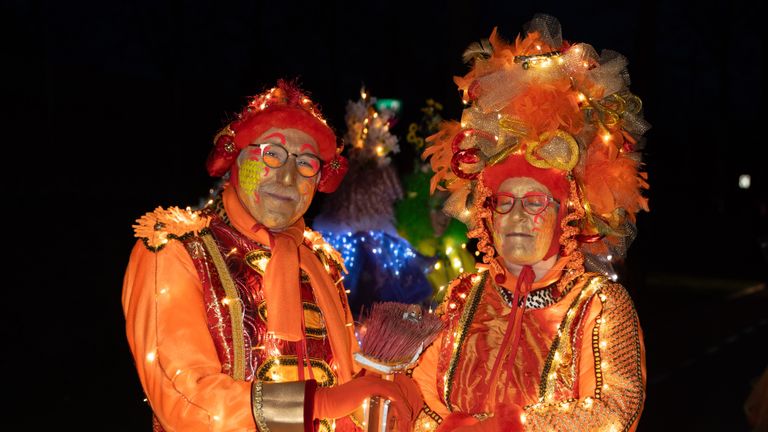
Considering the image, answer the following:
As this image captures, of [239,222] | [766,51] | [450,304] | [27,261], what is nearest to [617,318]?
[450,304]

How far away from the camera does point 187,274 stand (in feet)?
11.7

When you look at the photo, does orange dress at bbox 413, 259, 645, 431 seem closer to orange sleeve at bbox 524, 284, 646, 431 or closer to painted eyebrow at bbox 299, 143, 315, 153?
Answer: orange sleeve at bbox 524, 284, 646, 431

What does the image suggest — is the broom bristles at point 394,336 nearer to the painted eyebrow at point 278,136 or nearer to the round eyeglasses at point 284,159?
the round eyeglasses at point 284,159

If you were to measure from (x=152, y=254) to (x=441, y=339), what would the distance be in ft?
4.05

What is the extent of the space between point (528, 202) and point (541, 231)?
0.42 ft

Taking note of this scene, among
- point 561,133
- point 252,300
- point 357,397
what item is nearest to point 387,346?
point 357,397

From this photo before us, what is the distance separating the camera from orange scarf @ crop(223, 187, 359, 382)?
11.9 feet

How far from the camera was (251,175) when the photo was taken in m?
3.77

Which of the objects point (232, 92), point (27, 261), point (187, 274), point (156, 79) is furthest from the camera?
point (232, 92)

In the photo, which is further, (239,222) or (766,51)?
(766,51)

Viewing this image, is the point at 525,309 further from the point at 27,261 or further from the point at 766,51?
the point at 766,51

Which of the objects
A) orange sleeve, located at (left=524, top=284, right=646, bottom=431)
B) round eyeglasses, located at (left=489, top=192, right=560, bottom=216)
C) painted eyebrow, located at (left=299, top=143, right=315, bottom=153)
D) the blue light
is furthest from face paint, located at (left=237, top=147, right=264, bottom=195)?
the blue light

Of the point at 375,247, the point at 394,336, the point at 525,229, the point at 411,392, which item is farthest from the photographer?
the point at 375,247

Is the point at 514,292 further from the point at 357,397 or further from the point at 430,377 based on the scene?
the point at 357,397
